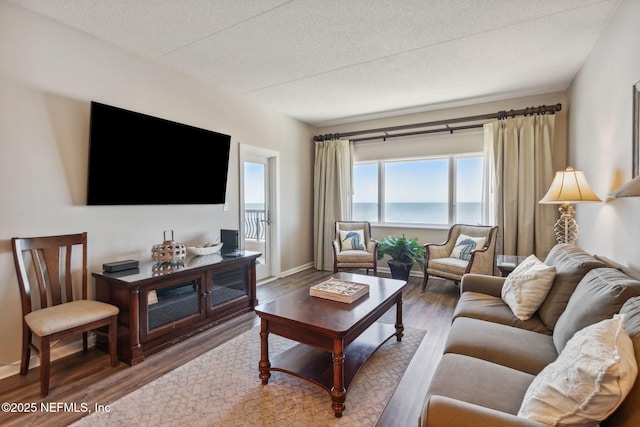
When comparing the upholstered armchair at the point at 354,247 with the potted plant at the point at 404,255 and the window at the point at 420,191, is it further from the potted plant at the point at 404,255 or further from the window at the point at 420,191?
the window at the point at 420,191

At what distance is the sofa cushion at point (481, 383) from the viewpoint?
48.3 inches

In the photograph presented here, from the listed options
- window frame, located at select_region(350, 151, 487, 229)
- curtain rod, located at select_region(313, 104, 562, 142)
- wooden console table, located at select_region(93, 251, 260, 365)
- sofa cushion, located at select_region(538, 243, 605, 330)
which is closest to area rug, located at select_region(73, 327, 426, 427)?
wooden console table, located at select_region(93, 251, 260, 365)

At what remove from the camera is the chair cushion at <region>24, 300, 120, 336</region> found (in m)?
1.99

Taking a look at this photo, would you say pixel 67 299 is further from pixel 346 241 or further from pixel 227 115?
pixel 346 241

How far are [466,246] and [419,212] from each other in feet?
3.62

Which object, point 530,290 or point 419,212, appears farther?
point 419,212

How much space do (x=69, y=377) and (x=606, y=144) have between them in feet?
14.7

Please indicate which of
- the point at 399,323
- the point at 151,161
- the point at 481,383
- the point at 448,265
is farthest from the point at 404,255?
the point at 151,161

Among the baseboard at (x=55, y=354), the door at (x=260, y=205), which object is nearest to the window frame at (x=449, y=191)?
the door at (x=260, y=205)

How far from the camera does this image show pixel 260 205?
475 cm

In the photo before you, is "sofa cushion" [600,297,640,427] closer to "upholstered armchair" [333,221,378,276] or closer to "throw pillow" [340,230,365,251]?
"upholstered armchair" [333,221,378,276]

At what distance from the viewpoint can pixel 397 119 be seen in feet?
16.6

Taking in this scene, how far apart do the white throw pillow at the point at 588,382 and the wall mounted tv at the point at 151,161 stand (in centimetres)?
321

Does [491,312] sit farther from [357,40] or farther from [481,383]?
[357,40]
